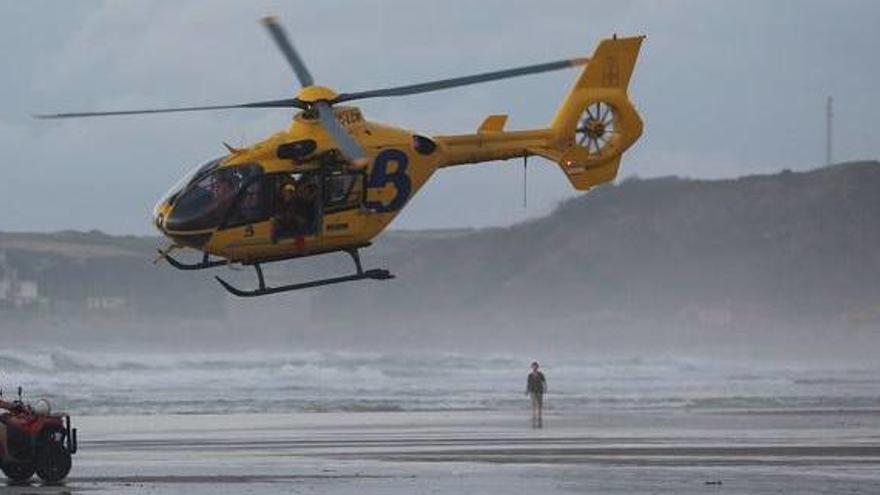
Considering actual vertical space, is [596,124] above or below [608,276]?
below

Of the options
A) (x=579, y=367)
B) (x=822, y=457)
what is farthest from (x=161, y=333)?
(x=822, y=457)

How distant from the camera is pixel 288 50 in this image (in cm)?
3853

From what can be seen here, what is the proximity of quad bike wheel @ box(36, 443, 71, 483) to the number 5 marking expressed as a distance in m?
6.90

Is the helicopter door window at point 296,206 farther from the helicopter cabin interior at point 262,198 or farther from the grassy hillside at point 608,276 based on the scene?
the grassy hillside at point 608,276

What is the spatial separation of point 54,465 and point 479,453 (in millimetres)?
8003

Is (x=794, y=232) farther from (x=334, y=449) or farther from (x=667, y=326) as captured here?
(x=334, y=449)

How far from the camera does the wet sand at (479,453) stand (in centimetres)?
3294

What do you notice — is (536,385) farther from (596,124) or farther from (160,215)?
(160,215)

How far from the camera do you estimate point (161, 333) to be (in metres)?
119

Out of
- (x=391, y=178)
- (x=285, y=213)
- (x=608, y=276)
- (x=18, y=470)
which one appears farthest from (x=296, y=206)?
(x=608, y=276)

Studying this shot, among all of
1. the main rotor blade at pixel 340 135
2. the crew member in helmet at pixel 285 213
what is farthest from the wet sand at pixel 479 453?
the main rotor blade at pixel 340 135

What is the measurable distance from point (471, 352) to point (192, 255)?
12.9 meters

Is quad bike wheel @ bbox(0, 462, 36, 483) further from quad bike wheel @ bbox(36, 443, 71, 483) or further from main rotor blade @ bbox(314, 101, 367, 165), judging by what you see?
main rotor blade @ bbox(314, 101, 367, 165)

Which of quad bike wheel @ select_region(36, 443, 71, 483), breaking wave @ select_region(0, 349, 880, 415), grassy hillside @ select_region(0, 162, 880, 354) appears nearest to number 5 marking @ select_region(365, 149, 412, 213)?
quad bike wheel @ select_region(36, 443, 71, 483)
